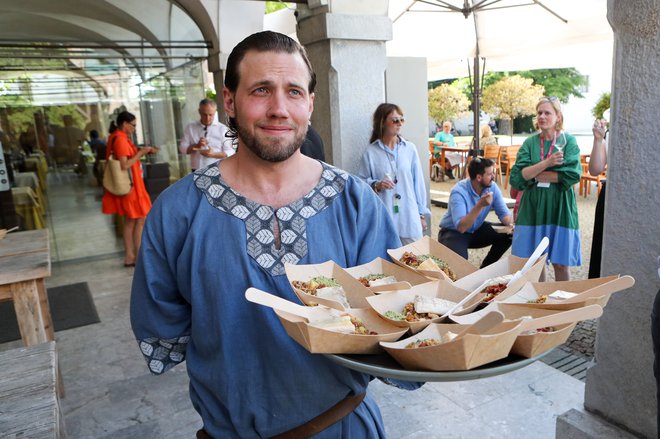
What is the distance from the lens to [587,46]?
22.2ft

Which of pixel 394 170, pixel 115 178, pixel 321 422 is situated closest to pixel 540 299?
pixel 321 422

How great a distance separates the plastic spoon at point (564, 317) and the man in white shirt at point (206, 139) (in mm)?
5511

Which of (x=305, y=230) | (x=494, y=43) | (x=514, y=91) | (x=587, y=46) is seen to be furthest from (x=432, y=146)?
(x=305, y=230)

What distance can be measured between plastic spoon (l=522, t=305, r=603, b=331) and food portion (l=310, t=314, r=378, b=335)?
1.13 feet

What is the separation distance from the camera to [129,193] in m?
6.49

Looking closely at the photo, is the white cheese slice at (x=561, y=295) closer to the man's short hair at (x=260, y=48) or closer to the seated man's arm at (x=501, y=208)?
the man's short hair at (x=260, y=48)

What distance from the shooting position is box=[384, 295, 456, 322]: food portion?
46.6 inches

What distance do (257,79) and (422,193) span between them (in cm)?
373

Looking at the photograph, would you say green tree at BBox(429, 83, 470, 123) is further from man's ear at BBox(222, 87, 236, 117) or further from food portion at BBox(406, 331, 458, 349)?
food portion at BBox(406, 331, 458, 349)

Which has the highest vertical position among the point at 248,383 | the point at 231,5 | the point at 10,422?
the point at 231,5

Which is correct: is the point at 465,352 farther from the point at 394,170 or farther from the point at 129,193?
the point at 129,193

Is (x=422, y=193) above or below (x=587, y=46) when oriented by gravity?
below

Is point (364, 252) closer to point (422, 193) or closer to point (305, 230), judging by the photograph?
point (305, 230)

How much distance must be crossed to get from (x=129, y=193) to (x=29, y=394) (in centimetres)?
504
